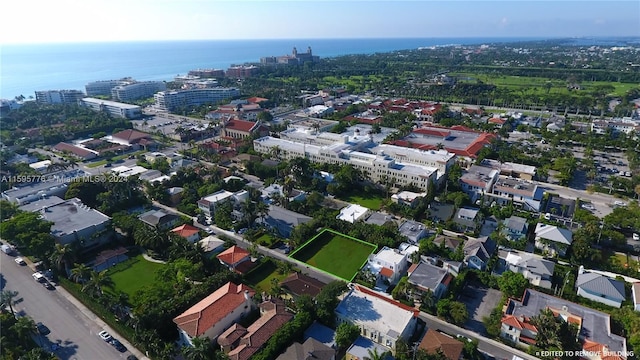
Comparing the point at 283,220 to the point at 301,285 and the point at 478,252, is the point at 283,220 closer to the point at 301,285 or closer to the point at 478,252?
the point at 301,285

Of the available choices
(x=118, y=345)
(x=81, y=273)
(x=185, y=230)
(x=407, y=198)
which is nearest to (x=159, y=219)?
(x=185, y=230)

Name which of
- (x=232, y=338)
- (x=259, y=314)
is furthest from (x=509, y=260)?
(x=232, y=338)

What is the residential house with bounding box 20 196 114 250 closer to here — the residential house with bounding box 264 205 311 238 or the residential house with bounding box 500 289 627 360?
the residential house with bounding box 264 205 311 238

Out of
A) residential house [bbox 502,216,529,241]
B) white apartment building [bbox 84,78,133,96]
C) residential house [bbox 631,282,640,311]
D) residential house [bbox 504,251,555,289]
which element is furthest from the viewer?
white apartment building [bbox 84,78,133,96]

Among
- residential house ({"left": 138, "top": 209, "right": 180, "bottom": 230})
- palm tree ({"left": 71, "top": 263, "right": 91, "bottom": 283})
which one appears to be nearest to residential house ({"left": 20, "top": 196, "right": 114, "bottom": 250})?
residential house ({"left": 138, "top": 209, "right": 180, "bottom": 230})

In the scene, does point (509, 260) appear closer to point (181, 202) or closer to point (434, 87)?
point (181, 202)

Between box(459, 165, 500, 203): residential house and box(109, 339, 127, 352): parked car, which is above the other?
box(459, 165, 500, 203): residential house

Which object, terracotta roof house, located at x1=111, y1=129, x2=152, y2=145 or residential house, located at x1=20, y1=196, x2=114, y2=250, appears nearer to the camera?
residential house, located at x1=20, y1=196, x2=114, y2=250
